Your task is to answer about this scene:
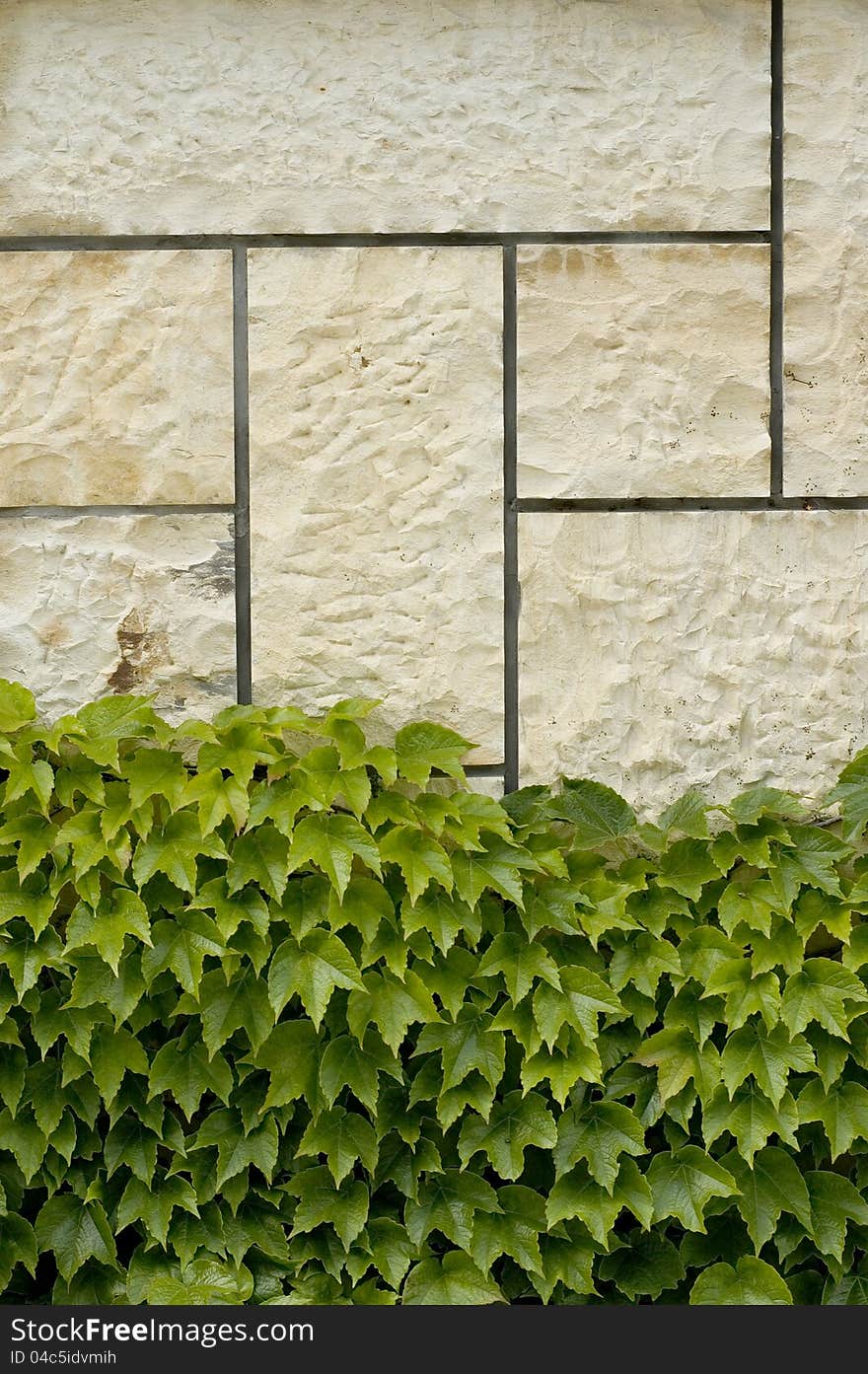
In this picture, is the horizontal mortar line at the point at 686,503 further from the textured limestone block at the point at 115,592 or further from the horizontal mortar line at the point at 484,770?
the textured limestone block at the point at 115,592

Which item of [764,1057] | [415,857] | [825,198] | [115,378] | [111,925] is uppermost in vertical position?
[825,198]

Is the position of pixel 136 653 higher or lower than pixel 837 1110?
higher

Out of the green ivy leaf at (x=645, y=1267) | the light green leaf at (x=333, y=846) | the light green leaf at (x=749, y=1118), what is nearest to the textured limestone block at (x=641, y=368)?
the light green leaf at (x=333, y=846)

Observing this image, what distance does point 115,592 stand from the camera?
199 centimetres

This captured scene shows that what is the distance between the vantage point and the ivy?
1810 mm

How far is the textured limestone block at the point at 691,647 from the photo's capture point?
6.56 feet

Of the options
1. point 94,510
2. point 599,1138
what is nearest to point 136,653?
point 94,510

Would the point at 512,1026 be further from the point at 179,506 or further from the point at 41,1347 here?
the point at 179,506

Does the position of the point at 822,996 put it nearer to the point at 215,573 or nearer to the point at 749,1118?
the point at 749,1118

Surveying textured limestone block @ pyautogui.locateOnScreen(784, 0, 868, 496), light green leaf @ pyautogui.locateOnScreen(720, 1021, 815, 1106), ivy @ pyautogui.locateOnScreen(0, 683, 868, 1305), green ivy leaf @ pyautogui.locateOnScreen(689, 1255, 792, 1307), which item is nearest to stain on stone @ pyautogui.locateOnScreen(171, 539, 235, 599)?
ivy @ pyautogui.locateOnScreen(0, 683, 868, 1305)

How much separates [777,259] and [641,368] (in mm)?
316

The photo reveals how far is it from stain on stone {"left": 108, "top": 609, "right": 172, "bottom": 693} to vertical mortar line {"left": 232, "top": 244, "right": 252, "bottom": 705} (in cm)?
14

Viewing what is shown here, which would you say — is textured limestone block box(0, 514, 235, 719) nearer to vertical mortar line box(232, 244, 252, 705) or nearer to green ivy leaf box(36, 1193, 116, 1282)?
vertical mortar line box(232, 244, 252, 705)

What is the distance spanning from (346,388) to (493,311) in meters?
0.30
